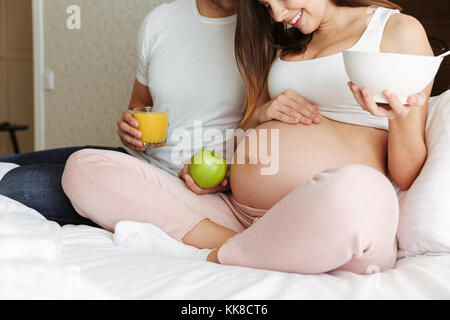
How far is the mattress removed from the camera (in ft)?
2.18

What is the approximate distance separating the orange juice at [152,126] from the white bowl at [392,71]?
0.57 metres

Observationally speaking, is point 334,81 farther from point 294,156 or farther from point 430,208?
point 430,208

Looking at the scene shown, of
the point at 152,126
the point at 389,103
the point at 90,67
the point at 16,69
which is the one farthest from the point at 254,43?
the point at 16,69

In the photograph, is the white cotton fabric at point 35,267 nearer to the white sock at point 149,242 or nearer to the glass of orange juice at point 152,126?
the white sock at point 149,242

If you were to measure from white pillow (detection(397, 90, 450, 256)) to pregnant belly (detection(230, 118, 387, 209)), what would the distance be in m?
0.13

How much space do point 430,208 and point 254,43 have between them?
70cm

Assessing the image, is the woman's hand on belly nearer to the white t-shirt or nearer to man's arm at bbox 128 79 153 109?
the white t-shirt

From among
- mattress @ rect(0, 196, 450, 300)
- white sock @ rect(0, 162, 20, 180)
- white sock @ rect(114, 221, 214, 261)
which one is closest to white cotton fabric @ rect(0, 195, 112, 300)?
mattress @ rect(0, 196, 450, 300)

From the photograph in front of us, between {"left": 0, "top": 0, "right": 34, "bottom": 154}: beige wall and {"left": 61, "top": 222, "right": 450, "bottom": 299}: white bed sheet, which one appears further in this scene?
{"left": 0, "top": 0, "right": 34, "bottom": 154}: beige wall

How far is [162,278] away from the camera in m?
0.72

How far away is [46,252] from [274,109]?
2.11 ft

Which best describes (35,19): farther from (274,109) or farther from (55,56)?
(274,109)

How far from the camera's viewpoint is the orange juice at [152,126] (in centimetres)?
124
